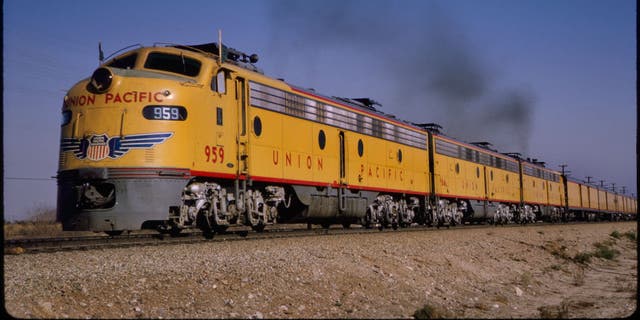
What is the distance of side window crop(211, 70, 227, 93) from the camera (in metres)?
12.4

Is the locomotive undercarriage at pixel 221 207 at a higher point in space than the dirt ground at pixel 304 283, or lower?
higher

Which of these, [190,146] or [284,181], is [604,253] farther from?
[190,146]

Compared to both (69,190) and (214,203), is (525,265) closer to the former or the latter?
(214,203)

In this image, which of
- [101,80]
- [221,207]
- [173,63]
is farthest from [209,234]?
[101,80]

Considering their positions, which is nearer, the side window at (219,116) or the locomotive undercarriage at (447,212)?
the side window at (219,116)

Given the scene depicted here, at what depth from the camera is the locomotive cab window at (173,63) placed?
1232 centimetres

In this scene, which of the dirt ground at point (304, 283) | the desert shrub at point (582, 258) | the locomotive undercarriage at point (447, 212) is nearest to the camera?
the dirt ground at point (304, 283)

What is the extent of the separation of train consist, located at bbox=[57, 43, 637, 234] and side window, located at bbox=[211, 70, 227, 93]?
0.02 meters

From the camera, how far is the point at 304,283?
847 centimetres

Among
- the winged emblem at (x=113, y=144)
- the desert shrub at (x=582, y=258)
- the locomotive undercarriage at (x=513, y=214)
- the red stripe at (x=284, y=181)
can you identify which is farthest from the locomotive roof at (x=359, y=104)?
the locomotive undercarriage at (x=513, y=214)

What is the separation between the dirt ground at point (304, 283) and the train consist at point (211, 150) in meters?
1.11

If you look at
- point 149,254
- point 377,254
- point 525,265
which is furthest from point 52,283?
point 525,265

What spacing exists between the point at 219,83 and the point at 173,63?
A: 1.09 meters

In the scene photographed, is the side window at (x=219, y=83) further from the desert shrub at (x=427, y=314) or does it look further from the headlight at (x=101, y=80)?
the desert shrub at (x=427, y=314)
